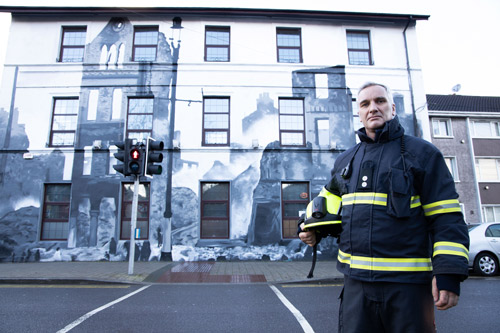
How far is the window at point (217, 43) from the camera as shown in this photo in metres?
12.9

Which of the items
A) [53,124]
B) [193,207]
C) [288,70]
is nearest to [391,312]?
[193,207]

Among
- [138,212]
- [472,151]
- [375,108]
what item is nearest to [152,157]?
[138,212]

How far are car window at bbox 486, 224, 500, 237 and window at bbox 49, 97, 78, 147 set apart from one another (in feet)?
47.8

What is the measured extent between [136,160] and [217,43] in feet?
23.9

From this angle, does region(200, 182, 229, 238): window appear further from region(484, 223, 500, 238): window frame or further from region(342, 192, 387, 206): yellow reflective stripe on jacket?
region(342, 192, 387, 206): yellow reflective stripe on jacket

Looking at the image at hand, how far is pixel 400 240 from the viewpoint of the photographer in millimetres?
1755

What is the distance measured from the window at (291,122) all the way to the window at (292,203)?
70.3 inches

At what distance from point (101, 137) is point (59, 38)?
4.93m

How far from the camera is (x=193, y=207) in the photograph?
11.3 m

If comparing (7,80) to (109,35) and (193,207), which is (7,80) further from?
(193,207)

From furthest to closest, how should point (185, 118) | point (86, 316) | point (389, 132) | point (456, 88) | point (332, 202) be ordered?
point (456, 88)
point (185, 118)
point (86, 316)
point (332, 202)
point (389, 132)

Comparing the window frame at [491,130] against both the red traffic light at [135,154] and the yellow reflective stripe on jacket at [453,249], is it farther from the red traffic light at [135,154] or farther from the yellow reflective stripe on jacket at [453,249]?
the yellow reflective stripe on jacket at [453,249]

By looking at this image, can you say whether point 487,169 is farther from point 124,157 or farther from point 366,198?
point 366,198

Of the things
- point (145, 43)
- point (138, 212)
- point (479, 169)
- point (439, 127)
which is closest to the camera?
point (138, 212)
